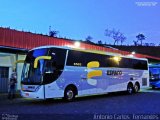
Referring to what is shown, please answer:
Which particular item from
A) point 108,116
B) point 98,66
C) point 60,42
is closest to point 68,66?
point 98,66

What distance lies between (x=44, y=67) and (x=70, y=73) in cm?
215

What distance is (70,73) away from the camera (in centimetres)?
1884

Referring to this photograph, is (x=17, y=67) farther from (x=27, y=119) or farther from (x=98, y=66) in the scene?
(x=27, y=119)

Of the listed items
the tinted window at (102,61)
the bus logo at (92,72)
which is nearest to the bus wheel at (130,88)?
the tinted window at (102,61)

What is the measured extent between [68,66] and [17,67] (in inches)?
295

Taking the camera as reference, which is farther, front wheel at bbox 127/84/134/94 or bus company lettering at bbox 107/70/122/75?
front wheel at bbox 127/84/134/94

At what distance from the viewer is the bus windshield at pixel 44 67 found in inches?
675

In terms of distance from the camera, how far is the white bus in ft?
56.6

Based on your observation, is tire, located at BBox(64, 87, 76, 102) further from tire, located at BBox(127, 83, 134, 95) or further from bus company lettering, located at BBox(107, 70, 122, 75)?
tire, located at BBox(127, 83, 134, 95)

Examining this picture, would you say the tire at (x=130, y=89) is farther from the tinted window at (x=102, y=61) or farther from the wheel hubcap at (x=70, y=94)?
the wheel hubcap at (x=70, y=94)

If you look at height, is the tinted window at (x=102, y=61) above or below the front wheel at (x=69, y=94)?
above

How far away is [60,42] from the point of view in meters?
29.6

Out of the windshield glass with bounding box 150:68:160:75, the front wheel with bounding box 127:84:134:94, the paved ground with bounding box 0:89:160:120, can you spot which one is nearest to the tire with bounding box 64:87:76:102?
the paved ground with bounding box 0:89:160:120

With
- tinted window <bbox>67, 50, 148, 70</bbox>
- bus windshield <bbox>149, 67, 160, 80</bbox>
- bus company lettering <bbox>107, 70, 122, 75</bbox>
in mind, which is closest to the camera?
tinted window <bbox>67, 50, 148, 70</bbox>
